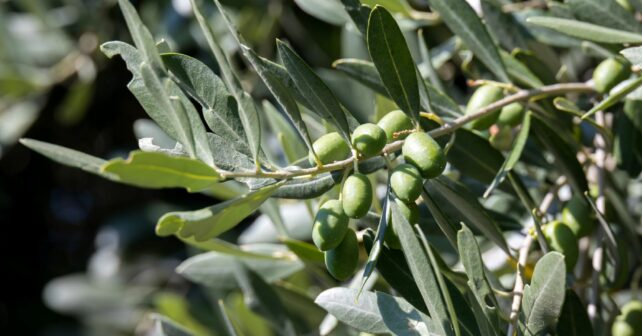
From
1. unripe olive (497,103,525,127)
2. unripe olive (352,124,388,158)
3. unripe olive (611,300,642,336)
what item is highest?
unripe olive (352,124,388,158)

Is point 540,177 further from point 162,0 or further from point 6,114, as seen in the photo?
point 6,114

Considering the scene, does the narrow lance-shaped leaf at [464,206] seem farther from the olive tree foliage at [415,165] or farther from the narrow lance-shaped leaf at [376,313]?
the narrow lance-shaped leaf at [376,313]

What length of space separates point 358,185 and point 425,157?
6 cm

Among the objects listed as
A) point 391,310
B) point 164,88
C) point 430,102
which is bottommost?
point 391,310

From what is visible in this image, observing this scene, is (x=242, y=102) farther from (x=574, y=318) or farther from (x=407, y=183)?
(x=574, y=318)

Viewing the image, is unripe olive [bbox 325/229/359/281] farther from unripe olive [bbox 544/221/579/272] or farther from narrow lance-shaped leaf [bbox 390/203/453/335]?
unripe olive [bbox 544/221/579/272]

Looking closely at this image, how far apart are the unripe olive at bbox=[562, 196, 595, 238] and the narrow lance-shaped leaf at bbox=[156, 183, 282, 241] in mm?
340

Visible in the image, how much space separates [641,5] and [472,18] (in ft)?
0.55

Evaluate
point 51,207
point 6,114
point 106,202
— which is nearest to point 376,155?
point 6,114

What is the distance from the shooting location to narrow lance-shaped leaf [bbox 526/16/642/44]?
2.49 ft

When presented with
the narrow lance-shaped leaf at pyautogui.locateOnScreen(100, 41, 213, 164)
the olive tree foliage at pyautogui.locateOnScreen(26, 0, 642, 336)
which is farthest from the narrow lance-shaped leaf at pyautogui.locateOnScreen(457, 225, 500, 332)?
the narrow lance-shaped leaf at pyautogui.locateOnScreen(100, 41, 213, 164)

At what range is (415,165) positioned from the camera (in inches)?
25.3

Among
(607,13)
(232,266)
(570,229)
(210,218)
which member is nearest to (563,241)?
(570,229)

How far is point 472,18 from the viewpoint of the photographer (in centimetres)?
86
